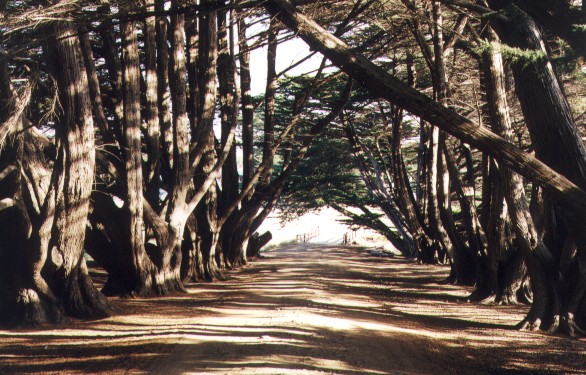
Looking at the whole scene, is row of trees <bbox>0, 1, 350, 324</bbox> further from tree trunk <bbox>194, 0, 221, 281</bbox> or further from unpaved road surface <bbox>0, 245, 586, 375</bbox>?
unpaved road surface <bbox>0, 245, 586, 375</bbox>

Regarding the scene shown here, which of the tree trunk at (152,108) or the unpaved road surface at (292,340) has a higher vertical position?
the tree trunk at (152,108)

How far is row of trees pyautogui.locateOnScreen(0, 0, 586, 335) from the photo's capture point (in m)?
8.75

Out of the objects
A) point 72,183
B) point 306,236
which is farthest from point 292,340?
point 306,236

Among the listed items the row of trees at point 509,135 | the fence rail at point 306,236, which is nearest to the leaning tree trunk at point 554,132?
the row of trees at point 509,135

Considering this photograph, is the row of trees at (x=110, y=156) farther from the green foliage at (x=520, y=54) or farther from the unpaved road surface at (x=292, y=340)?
the green foliage at (x=520, y=54)

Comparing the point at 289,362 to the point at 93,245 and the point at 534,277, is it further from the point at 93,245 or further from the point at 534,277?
the point at 93,245

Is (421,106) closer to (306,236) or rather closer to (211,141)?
(211,141)

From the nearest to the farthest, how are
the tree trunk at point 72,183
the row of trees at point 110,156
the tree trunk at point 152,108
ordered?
the row of trees at point 110,156 → the tree trunk at point 72,183 → the tree trunk at point 152,108

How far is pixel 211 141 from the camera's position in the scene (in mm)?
20375

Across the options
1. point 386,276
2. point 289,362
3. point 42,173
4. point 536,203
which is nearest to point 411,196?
point 386,276

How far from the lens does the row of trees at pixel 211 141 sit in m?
8.75

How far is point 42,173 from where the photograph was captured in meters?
11.3

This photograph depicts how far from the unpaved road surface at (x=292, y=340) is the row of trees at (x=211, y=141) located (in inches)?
39.0

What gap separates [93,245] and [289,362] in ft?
26.9
